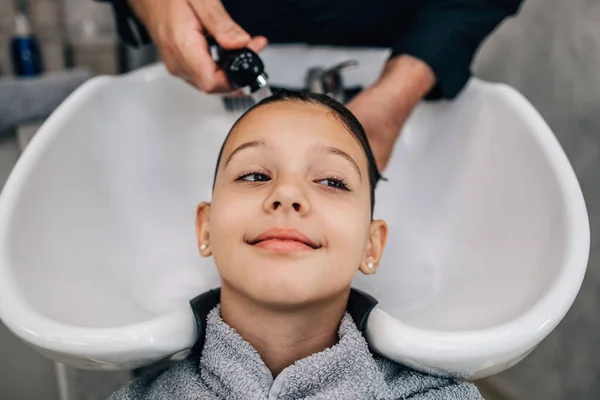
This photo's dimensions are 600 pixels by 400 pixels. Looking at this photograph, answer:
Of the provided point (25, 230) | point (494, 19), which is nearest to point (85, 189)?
point (25, 230)

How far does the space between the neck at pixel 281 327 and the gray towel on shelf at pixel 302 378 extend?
2cm

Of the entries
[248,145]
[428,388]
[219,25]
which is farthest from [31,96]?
[428,388]

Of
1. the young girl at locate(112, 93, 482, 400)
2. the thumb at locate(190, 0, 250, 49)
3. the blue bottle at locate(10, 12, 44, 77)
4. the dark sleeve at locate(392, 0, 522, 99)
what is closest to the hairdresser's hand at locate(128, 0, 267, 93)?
the thumb at locate(190, 0, 250, 49)

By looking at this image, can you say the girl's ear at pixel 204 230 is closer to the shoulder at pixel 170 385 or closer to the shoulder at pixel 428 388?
the shoulder at pixel 170 385

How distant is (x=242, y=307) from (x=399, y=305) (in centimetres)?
35

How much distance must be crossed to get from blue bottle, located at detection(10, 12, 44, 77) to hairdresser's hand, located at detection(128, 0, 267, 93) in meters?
0.65

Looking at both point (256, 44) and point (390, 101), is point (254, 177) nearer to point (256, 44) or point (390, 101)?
point (256, 44)

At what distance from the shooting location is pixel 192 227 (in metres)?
1.09

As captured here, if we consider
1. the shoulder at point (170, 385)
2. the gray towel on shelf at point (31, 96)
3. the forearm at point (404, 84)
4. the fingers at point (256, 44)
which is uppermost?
the fingers at point (256, 44)

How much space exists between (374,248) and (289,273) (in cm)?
20

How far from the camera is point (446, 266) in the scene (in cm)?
101

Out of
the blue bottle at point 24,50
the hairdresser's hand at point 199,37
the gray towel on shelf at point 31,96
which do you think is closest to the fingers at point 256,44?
the hairdresser's hand at point 199,37

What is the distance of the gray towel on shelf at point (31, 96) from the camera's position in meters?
1.15

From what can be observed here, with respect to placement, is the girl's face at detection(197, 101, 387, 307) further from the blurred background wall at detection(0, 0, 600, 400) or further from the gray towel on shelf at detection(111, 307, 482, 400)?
the blurred background wall at detection(0, 0, 600, 400)
